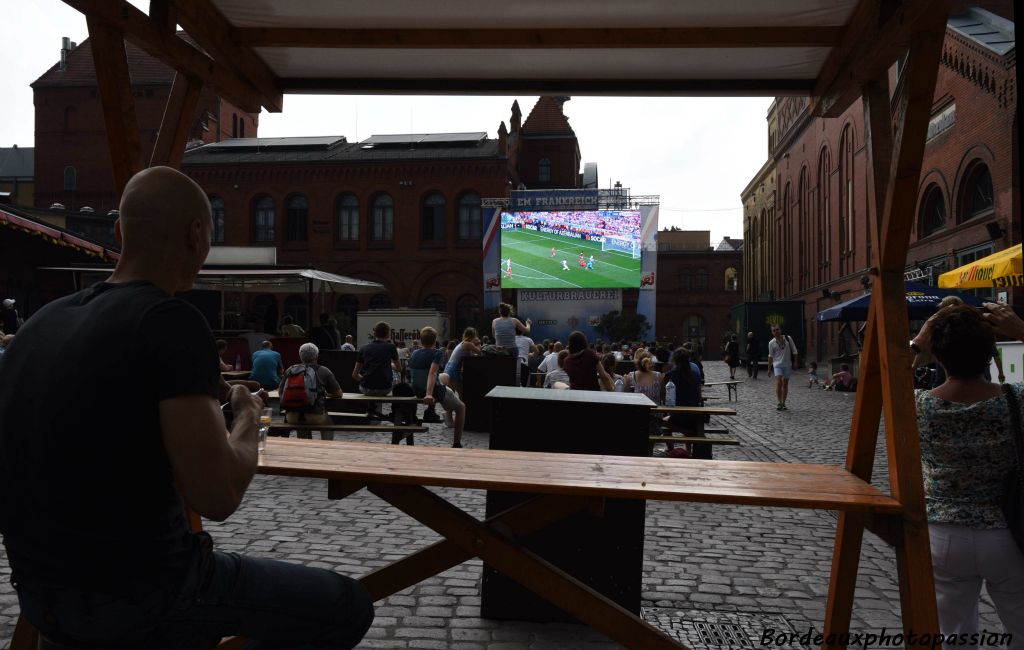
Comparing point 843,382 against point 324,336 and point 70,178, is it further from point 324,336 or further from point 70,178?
point 70,178

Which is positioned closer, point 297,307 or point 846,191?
point 846,191

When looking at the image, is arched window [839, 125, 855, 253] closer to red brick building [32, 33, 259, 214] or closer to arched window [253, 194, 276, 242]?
arched window [253, 194, 276, 242]

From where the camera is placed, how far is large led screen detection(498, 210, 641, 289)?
42.0 meters

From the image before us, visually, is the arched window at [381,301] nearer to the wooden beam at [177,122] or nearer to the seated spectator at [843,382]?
the seated spectator at [843,382]

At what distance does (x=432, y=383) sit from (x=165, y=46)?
7493mm

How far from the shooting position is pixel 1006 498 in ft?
9.04

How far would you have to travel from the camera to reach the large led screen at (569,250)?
42.0 meters

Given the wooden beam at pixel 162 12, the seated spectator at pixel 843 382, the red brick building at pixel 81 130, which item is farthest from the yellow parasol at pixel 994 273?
the red brick building at pixel 81 130

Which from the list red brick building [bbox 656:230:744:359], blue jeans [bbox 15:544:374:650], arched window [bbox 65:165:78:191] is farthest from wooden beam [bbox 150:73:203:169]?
red brick building [bbox 656:230:744:359]

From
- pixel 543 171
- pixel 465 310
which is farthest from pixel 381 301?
pixel 543 171

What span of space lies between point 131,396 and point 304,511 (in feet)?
17.0

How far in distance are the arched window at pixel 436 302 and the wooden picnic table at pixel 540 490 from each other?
40838mm

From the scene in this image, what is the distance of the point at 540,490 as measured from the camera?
2604 millimetres

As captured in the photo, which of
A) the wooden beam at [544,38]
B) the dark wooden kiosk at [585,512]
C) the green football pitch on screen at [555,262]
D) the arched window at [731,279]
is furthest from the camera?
the arched window at [731,279]
